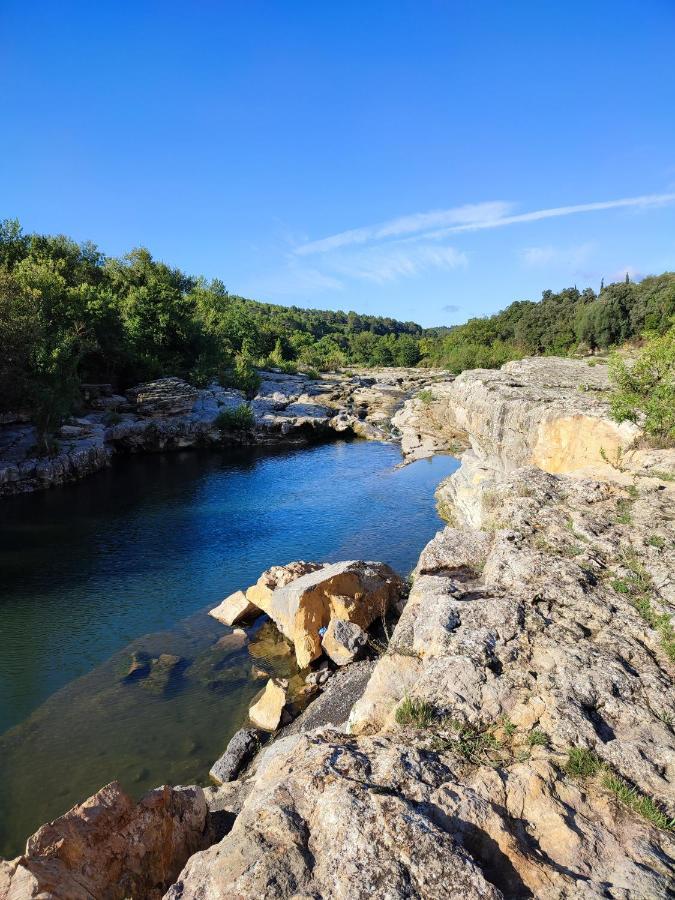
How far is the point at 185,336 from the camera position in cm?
5575

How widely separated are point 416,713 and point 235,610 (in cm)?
1092

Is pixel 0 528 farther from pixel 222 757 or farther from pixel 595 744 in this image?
pixel 595 744

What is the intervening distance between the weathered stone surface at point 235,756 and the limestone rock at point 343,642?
122 inches

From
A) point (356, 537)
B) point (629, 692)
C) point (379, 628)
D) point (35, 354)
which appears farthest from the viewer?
point (35, 354)

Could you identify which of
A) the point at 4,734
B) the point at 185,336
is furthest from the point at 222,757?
the point at 185,336

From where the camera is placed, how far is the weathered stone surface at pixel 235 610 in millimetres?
16453

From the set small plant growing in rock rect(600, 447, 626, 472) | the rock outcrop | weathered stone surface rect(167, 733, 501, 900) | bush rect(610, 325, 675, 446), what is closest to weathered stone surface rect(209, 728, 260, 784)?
the rock outcrop

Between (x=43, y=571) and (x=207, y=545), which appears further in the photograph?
(x=207, y=545)

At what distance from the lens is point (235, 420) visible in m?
48.0

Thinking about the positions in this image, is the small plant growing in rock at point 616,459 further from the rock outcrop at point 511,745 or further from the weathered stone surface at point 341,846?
the weathered stone surface at point 341,846

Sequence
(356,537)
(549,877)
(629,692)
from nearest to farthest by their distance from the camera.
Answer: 1. (549,877)
2. (629,692)
3. (356,537)

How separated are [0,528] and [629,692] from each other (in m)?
27.6

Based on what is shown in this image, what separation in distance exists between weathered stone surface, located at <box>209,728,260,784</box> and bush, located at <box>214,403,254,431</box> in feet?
125

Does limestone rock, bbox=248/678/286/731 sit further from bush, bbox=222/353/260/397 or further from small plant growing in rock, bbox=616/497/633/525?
bush, bbox=222/353/260/397
